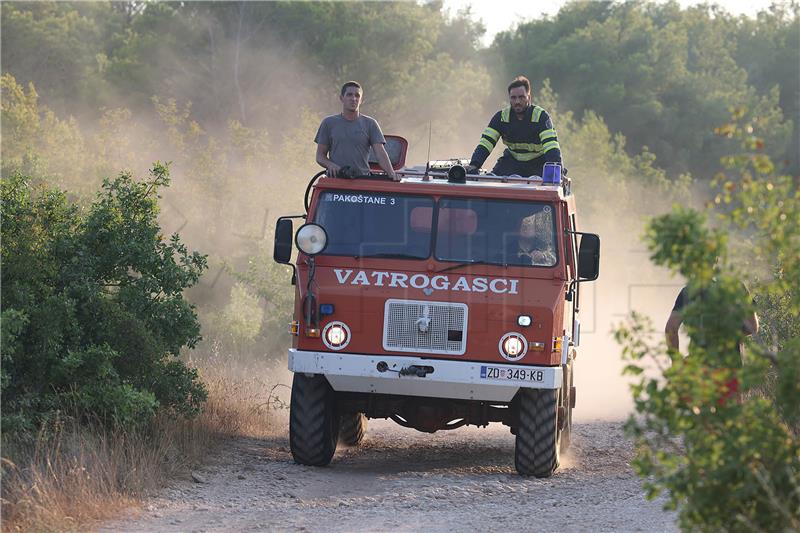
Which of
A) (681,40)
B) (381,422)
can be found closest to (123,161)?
(381,422)

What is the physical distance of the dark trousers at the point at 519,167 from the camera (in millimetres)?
11383

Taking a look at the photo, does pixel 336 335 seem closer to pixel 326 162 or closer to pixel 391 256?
pixel 391 256

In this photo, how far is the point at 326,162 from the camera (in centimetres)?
1035

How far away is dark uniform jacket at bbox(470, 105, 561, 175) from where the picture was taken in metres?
11.2

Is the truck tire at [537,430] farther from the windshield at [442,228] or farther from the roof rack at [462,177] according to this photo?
the roof rack at [462,177]

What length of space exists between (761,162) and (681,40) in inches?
1800

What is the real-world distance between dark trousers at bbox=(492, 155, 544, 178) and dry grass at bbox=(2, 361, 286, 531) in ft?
11.8

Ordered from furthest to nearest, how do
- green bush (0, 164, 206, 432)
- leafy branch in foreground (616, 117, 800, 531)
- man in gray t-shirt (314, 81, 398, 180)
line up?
1. man in gray t-shirt (314, 81, 398, 180)
2. green bush (0, 164, 206, 432)
3. leafy branch in foreground (616, 117, 800, 531)

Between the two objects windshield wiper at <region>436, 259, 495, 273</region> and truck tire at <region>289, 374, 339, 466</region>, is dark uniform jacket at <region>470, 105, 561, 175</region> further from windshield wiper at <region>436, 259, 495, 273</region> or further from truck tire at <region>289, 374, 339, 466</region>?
truck tire at <region>289, 374, 339, 466</region>

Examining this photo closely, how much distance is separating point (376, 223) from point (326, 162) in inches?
31.0

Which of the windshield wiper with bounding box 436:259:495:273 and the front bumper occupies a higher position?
the windshield wiper with bounding box 436:259:495:273

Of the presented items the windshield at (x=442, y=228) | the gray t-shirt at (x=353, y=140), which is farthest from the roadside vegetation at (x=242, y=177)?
the windshield at (x=442, y=228)

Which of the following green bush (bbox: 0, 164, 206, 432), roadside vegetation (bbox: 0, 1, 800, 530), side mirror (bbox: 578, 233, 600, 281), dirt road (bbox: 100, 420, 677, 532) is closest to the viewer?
roadside vegetation (bbox: 0, 1, 800, 530)

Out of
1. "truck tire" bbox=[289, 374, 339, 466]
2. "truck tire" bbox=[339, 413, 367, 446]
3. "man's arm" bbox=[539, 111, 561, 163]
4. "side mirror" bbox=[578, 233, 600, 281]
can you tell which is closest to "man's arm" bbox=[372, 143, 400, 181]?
"man's arm" bbox=[539, 111, 561, 163]
